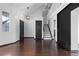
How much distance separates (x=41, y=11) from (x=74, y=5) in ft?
34.9

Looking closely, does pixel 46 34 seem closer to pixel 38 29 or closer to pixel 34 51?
pixel 38 29

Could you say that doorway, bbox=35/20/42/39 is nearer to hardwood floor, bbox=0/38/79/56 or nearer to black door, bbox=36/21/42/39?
black door, bbox=36/21/42/39

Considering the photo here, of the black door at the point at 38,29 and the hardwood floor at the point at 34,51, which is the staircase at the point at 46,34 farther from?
the hardwood floor at the point at 34,51

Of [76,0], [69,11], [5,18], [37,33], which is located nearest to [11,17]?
[5,18]

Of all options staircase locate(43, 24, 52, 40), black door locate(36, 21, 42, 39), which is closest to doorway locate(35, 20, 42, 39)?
black door locate(36, 21, 42, 39)

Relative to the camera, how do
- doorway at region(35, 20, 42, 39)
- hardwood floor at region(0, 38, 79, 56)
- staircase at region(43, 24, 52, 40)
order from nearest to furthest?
hardwood floor at region(0, 38, 79, 56) < staircase at region(43, 24, 52, 40) < doorway at region(35, 20, 42, 39)

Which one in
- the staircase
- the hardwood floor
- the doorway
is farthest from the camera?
the doorway

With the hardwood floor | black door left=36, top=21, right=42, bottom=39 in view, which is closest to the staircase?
black door left=36, top=21, right=42, bottom=39

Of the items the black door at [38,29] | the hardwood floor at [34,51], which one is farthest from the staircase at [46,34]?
the hardwood floor at [34,51]

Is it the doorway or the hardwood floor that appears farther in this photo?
the doorway

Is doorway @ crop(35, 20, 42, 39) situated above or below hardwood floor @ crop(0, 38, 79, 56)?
above

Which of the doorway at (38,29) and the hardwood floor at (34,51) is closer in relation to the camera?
the hardwood floor at (34,51)

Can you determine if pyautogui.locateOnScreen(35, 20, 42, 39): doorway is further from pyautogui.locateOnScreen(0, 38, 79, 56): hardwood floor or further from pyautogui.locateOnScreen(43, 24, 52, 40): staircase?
pyautogui.locateOnScreen(0, 38, 79, 56): hardwood floor

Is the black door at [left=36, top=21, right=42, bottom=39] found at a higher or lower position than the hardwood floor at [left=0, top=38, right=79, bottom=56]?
higher
